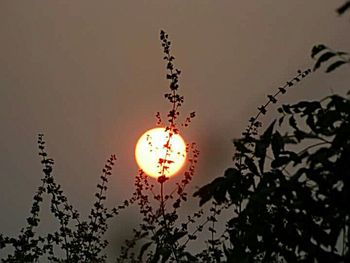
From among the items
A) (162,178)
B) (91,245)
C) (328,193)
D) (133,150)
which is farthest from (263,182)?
(133,150)

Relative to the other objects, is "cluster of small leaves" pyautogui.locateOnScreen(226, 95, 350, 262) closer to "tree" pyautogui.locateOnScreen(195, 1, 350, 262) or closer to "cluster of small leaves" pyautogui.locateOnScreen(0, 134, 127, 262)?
"tree" pyautogui.locateOnScreen(195, 1, 350, 262)

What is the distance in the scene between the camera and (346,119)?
1426 mm

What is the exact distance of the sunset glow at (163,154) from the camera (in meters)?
2.39

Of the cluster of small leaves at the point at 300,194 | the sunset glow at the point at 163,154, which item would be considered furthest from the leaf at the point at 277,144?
the sunset glow at the point at 163,154

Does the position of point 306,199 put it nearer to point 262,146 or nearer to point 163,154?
point 262,146

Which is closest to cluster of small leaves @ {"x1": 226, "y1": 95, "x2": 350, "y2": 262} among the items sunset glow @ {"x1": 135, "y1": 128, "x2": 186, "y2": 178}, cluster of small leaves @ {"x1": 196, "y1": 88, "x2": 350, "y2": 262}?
cluster of small leaves @ {"x1": 196, "y1": 88, "x2": 350, "y2": 262}

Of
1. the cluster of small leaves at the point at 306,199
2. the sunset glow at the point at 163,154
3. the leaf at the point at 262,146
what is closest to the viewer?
the cluster of small leaves at the point at 306,199

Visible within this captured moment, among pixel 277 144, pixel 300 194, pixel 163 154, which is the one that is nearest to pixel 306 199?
pixel 300 194

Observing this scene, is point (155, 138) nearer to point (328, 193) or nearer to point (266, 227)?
point (266, 227)

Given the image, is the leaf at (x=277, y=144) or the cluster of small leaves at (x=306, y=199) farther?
the leaf at (x=277, y=144)

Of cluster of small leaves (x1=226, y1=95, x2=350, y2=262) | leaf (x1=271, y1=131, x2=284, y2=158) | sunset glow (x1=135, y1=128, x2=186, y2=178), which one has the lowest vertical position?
cluster of small leaves (x1=226, y1=95, x2=350, y2=262)

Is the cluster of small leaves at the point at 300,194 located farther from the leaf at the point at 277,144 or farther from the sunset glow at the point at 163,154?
the sunset glow at the point at 163,154

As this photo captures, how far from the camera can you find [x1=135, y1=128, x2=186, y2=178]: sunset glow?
2394 mm

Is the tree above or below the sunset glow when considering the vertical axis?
below
